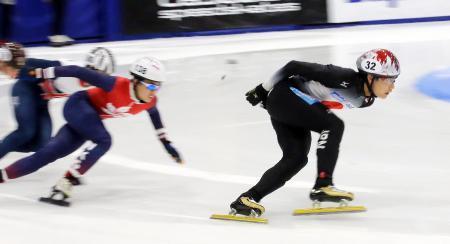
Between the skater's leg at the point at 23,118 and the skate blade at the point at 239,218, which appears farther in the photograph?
the skater's leg at the point at 23,118

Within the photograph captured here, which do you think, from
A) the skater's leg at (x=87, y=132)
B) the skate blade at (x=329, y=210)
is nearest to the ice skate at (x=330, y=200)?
the skate blade at (x=329, y=210)

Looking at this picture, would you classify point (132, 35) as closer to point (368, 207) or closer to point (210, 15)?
point (210, 15)

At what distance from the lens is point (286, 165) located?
4043 mm

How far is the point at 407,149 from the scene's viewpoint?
5.45m

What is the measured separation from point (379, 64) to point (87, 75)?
169cm

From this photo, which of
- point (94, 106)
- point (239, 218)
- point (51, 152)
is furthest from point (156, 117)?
point (239, 218)

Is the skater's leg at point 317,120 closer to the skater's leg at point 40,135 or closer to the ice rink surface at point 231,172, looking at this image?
the ice rink surface at point 231,172

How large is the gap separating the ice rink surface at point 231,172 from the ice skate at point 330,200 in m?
0.05

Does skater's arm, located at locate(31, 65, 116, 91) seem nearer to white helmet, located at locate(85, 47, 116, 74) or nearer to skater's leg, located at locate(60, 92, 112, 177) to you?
skater's leg, located at locate(60, 92, 112, 177)

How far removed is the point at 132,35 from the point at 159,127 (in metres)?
5.77

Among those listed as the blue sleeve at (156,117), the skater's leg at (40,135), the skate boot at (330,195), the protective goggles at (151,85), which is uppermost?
the protective goggles at (151,85)

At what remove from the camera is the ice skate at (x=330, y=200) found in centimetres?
402

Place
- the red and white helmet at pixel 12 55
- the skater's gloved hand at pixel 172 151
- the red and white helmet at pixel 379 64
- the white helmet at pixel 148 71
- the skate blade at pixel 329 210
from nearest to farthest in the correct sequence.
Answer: the red and white helmet at pixel 379 64 < the skate blade at pixel 329 210 < the white helmet at pixel 148 71 < the skater's gloved hand at pixel 172 151 < the red and white helmet at pixel 12 55

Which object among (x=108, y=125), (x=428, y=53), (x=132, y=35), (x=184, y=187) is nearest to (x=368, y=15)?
(x=428, y=53)
